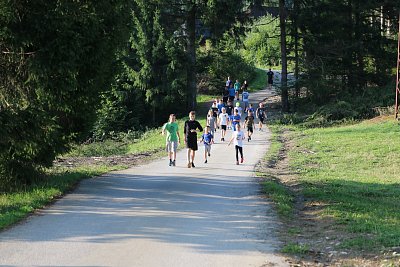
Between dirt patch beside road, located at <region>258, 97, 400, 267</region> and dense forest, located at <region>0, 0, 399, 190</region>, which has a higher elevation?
dense forest, located at <region>0, 0, 399, 190</region>

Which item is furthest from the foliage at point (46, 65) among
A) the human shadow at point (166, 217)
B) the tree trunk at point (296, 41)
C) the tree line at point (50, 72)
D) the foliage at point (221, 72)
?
the foliage at point (221, 72)

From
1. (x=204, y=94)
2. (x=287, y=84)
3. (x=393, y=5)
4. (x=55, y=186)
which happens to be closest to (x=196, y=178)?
(x=55, y=186)

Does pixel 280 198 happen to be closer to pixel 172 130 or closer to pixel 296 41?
pixel 172 130

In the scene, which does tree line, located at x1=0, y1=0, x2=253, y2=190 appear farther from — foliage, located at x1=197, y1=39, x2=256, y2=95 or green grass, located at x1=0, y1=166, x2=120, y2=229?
foliage, located at x1=197, y1=39, x2=256, y2=95

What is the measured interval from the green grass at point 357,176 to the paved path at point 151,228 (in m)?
1.42

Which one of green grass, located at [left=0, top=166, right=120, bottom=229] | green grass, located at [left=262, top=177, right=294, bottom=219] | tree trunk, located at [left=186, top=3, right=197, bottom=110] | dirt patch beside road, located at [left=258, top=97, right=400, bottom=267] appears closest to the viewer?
dirt patch beside road, located at [left=258, top=97, right=400, bottom=267]

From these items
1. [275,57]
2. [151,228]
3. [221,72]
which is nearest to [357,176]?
[151,228]

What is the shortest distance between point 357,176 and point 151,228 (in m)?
10.0

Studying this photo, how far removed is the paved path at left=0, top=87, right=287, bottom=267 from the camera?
7.13 meters

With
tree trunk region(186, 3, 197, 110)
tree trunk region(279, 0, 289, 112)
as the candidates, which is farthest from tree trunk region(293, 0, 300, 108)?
tree trunk region(186, 3, 197, 110)

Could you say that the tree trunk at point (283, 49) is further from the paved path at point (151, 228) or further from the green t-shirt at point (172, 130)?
the paved path at point (151, 228)

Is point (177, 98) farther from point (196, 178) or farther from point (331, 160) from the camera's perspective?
point (196, 178)

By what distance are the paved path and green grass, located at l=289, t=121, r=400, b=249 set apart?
4.65ft

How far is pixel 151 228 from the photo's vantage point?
877 cm
